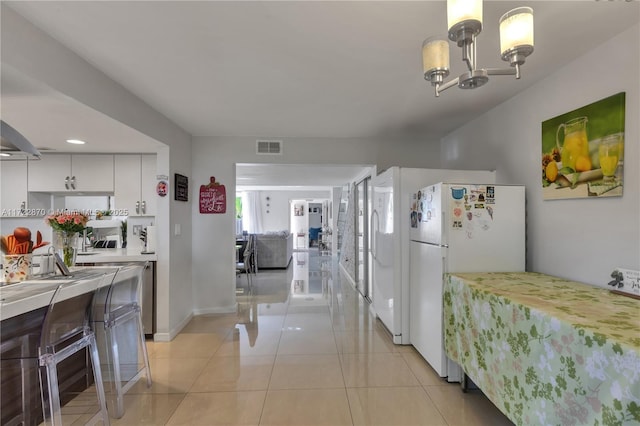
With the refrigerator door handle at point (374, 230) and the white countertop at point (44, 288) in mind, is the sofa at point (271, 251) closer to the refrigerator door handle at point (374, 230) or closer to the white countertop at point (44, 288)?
the refrigerator door handle at point (374, 230)

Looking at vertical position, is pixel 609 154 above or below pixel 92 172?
below

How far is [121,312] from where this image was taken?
2250 millimetres

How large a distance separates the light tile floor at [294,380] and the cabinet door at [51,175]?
2.31 metres

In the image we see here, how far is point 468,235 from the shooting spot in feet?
7.79

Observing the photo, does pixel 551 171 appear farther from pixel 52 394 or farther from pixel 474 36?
pixel 52 394

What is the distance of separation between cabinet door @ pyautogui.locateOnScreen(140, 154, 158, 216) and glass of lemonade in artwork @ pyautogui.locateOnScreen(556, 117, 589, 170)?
13.5 feet

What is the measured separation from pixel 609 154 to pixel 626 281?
0.74m

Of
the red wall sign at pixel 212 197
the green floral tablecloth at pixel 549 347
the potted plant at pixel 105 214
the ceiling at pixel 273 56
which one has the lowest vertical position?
the green floral tablecloth at pixel 549 347

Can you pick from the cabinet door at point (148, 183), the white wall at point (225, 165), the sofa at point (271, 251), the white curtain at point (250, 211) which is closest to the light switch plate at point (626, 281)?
the white wall at point (225, 165)

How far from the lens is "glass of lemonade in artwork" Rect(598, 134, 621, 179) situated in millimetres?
1813

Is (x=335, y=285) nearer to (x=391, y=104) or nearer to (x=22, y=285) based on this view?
(x=391, y=104)

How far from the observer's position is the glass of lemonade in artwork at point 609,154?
71.4 inches

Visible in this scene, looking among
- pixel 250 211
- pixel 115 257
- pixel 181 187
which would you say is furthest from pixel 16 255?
pixel 250 211

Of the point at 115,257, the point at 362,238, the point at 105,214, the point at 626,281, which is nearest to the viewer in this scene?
the point at 626,281
